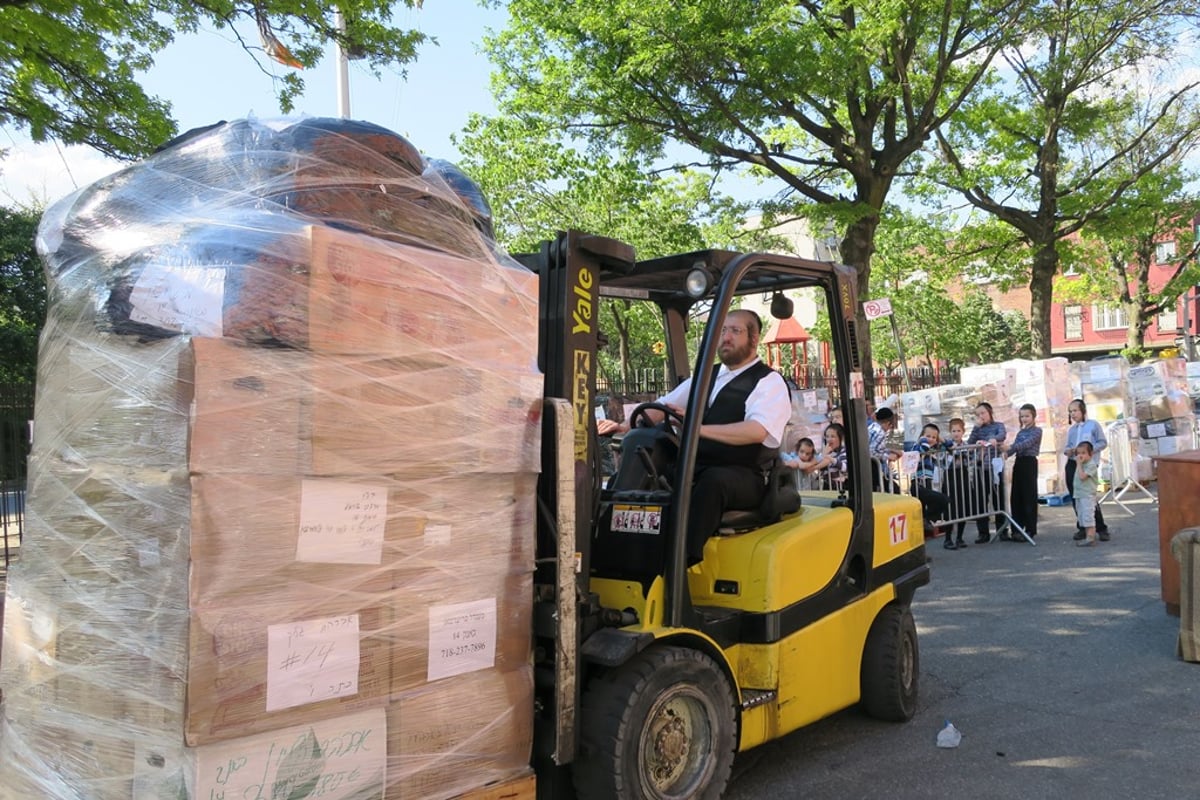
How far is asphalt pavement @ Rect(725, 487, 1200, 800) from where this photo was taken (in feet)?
14.4

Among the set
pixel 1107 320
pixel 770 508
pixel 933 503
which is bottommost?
pixel 933 503

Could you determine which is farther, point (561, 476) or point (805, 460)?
point (805, 460)

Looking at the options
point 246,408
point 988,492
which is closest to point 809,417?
point 988,492

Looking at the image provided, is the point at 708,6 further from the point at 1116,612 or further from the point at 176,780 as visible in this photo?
the point at 176,780

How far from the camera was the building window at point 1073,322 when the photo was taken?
186 ft

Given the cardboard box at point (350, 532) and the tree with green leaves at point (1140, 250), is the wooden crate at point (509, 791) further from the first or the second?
the tree with green leaves at point (1140, 250)

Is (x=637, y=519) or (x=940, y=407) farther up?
(x=940, y=407)

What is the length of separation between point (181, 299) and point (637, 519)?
2.16 m

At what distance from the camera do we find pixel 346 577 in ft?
9.10

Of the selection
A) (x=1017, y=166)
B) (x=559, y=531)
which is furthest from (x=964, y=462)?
(x=1017, y=166)

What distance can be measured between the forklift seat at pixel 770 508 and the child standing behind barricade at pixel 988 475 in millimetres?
8364

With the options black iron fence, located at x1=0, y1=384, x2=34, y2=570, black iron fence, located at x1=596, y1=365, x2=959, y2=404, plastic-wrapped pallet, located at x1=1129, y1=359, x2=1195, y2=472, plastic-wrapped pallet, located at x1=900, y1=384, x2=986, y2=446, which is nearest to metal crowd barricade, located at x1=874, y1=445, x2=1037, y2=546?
black iron fence, located at x1=596, y1=365, x2=959, y2=404

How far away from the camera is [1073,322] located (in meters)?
57.1

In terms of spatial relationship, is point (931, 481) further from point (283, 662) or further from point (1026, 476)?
point (283, 662)
